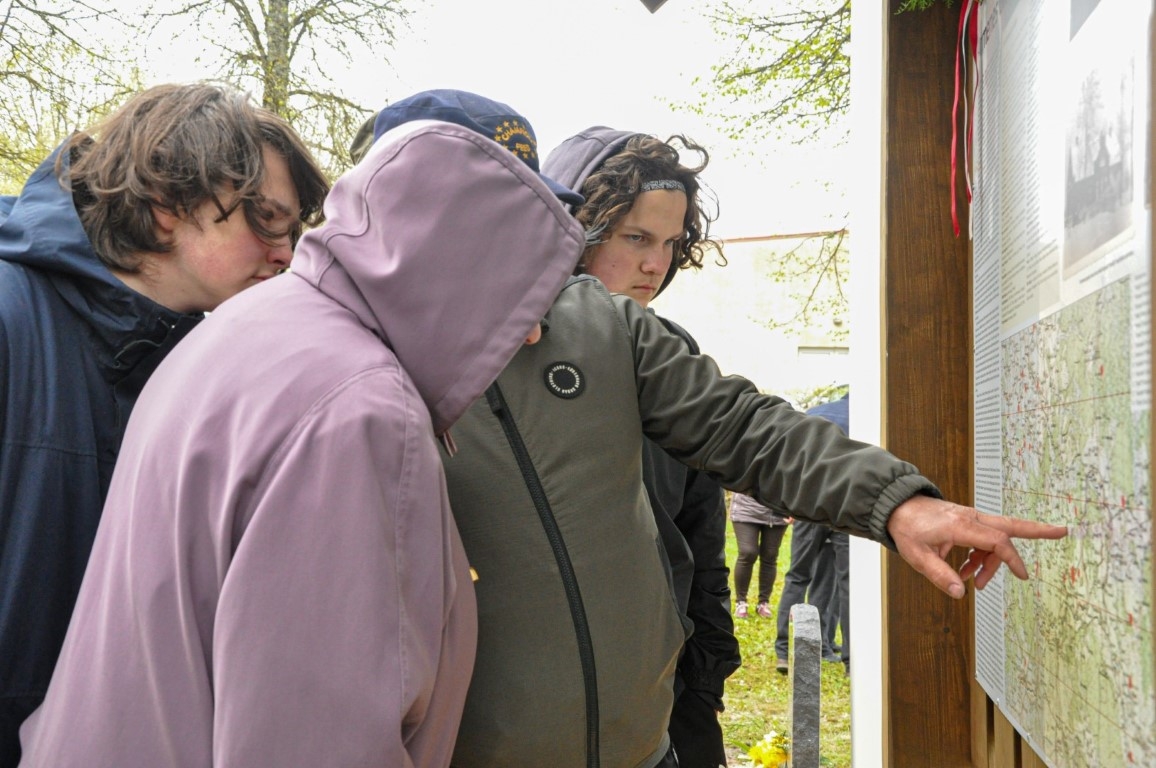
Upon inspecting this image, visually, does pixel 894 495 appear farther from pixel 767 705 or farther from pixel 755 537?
pixel 755 537

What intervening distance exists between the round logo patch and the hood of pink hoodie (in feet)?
1.05

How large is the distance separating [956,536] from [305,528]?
0.87 m

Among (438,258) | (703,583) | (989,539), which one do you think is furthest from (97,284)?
(703,583)

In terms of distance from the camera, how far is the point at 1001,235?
6.45ft

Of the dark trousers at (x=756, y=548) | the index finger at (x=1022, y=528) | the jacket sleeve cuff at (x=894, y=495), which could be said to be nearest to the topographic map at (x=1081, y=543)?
the index finger at (x=1022, y=528)

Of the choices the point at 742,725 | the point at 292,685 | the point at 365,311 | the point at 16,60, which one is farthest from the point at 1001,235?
the point at 16,60

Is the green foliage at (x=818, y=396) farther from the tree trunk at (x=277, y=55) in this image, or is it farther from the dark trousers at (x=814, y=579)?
the tree trunk at (x=277, y=55)

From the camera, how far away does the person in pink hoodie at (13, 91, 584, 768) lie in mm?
1080

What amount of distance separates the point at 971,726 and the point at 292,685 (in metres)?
1.90

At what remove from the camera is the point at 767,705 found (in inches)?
330

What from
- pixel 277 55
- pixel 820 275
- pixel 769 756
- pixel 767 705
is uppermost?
pixel 277 55

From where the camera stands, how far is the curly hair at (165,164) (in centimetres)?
156

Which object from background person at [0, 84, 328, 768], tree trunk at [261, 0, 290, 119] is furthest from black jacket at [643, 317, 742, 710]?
tree trunk at [261, 0, 290, 119]

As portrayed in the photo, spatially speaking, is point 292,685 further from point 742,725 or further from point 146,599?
point 742,725
